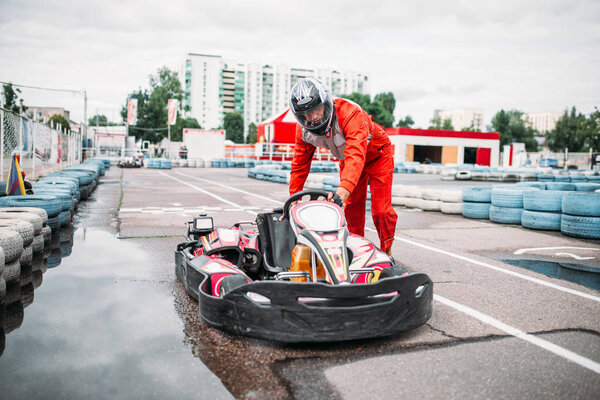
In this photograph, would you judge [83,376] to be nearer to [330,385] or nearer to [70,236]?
[330,385]

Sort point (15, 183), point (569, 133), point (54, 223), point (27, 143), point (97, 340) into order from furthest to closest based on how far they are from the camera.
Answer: point (569, 133) → point (27, 143) → point (15, 183) → point (54, 223) → point (97, 340)

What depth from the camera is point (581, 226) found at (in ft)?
24.5

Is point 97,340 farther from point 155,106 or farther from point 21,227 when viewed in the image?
point 155,106

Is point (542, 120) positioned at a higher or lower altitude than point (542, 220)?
higher

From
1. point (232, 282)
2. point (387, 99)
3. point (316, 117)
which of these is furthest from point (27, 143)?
point (387, 99)

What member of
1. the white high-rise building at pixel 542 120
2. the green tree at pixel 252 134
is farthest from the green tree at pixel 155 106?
the white high-rise building at pixel 542 120

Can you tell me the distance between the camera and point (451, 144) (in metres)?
50.7

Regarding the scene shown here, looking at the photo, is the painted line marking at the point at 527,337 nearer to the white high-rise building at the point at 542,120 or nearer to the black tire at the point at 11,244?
the black tire at the point at 11,244

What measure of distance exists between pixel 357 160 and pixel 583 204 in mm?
5103

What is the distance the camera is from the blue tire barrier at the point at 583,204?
7.36 meters

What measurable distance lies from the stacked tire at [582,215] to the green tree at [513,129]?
79.4 metres

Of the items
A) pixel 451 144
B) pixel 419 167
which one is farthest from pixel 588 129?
pixel 419 167

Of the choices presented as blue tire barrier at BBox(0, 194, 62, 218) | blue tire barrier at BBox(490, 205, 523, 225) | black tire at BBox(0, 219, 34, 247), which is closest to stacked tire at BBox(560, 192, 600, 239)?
blue tire barrier at BBox(490, 205, 523, 225)

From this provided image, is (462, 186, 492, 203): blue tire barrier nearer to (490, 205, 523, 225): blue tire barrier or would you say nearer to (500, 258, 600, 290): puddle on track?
(490, 205, 523, 225): blue tire barrier
